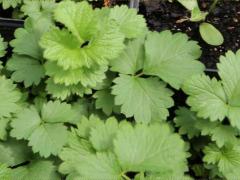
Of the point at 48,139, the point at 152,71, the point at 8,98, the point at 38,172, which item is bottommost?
the point at 38,172

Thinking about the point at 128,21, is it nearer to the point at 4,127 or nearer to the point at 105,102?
the point at 105,102

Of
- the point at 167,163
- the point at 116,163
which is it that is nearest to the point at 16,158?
the point at 116,163

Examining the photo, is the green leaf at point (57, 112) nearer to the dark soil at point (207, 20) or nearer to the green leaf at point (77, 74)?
the green leaf at point (77, 74)

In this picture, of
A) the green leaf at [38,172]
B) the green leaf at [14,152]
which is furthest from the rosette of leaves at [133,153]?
the green leaf at [14,152]

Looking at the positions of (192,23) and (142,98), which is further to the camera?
(192,23)

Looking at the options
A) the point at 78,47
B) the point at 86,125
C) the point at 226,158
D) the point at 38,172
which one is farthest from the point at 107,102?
the point at 226,158

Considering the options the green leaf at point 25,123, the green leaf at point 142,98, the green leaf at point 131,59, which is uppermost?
the green leaf at point 131,59

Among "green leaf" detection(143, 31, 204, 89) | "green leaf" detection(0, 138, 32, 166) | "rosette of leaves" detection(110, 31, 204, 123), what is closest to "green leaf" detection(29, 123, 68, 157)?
"green leaf" detection(0, 138, 32, 166)

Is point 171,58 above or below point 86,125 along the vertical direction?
above
